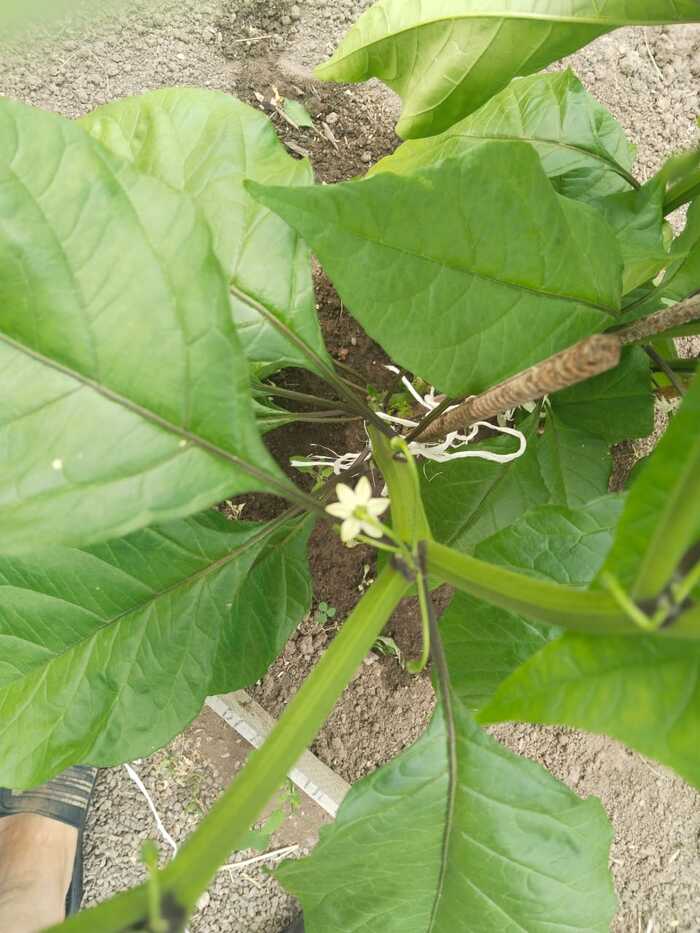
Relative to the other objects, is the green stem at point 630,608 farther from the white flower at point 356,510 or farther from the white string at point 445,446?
the white string at point 445,446

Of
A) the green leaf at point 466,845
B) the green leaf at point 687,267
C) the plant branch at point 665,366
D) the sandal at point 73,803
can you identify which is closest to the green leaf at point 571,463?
the plant branch at point 665,366

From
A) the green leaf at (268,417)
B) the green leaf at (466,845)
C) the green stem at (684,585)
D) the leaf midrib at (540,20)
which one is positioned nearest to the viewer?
the green stem at (684,585)

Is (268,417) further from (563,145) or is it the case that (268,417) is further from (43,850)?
(43,850)

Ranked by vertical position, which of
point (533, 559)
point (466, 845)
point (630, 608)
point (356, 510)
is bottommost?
point (466, 845)

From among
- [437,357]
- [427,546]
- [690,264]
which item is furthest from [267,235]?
[690,264]

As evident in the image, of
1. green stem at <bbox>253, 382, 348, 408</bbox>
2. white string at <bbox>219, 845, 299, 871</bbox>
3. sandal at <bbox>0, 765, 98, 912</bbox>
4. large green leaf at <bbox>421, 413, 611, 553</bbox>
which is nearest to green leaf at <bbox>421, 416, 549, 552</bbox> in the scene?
large green leaf at <bbox>421, 413, 611, 553</bbox>

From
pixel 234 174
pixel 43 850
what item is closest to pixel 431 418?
pixel 234 174
